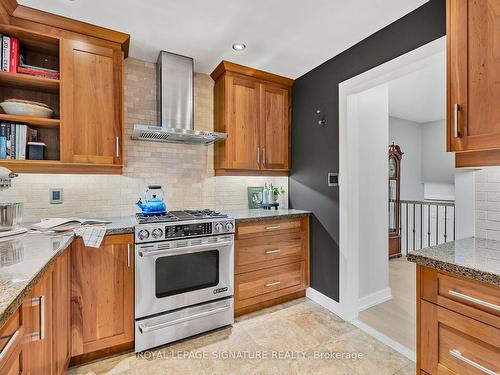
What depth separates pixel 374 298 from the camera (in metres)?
2.70

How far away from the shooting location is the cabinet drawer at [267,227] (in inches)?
94.3

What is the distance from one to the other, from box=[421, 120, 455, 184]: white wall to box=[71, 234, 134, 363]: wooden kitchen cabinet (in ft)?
19.6

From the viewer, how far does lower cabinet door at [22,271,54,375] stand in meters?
1.00

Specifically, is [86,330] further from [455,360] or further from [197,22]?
[197,22]

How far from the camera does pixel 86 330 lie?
179 centimetres

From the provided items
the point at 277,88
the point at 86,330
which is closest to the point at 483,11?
the point at 277,88

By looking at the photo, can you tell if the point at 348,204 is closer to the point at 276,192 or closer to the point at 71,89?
the point at 276,192

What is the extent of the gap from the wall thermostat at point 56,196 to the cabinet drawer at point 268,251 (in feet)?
5.20

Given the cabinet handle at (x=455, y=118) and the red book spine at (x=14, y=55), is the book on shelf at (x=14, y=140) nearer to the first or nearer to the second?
the red book spine at (x=14, y=55)

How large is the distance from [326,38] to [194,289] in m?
2.41

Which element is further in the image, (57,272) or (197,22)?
(197,22)

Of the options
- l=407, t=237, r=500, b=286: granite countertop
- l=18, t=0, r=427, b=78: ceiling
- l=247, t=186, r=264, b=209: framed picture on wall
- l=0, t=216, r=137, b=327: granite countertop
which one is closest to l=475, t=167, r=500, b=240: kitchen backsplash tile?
l=407, t=237, r=500, b=286: granite countertop

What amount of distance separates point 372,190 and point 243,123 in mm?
1555

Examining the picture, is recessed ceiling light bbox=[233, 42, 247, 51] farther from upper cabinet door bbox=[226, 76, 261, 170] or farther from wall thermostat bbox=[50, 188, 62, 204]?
wall thermostat bbox=[50, 188, 62, 204]
